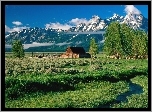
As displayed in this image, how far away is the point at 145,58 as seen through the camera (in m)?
12.6

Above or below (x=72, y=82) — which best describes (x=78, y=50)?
above

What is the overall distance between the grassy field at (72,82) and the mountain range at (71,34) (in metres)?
0.50

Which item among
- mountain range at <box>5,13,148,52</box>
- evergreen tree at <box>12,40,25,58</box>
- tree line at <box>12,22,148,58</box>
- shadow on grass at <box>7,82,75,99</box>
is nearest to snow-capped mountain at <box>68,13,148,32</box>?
mountain range at <box>5,13,148,52</box>

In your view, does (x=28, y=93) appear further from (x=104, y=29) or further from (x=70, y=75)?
(x=104, y=29)

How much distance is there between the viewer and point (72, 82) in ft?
44.0

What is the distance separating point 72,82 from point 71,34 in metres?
1.65

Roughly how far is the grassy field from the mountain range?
50 cm

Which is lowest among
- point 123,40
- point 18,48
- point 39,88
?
point 39,88

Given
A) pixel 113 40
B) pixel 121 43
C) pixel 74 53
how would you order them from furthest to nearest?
pixel 121 43 < pixel 113 40 < pixel 74 53

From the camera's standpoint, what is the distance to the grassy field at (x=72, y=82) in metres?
12.5

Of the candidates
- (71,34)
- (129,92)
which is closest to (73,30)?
(71,34)

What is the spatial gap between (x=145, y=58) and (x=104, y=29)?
173cm

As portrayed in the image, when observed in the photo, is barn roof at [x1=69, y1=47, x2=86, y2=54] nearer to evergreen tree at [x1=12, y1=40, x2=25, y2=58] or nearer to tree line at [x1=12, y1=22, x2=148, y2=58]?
tree line at [x1=12, y1=22, x2=148, y2=58]

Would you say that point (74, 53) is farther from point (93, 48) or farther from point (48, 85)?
point (48, 85)
